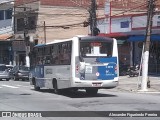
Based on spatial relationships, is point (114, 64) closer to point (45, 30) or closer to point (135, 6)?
point (135, 6)

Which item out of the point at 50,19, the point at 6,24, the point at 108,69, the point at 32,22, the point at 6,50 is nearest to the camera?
the point at 108,69

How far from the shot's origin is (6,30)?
218 feet

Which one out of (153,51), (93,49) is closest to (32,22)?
(153,51)

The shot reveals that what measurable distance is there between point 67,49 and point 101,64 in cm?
193

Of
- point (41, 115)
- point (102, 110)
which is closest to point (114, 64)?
point (102, 110)

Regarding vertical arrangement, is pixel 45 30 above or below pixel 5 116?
above

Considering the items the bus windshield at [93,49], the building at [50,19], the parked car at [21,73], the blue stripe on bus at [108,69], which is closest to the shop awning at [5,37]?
the building at [50,19]

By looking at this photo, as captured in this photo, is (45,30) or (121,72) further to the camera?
(45,30)

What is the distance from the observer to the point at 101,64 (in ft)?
74.9

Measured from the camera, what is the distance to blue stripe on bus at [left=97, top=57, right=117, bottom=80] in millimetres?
22828

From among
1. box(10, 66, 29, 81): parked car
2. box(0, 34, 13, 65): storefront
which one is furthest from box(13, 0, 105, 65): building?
box(10, 66, 29, 81): parked car

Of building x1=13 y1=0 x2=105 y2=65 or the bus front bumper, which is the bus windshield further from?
building x1=13 y1=0 x2=105 y2=65

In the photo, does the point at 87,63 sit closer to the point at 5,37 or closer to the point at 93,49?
the point at 93,49

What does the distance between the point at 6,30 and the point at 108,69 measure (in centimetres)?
4520
